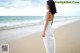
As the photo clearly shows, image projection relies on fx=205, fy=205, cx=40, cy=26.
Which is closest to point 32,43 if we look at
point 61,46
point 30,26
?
point 30,26

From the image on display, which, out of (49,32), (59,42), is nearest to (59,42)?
(59,42)

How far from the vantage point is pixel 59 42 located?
15.2 feet

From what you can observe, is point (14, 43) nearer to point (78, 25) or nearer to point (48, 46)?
point (48, 46)

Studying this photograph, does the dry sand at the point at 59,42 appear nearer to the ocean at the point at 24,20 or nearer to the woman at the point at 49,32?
the ocean at the point at 24,20

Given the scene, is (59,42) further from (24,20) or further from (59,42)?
(24,20)

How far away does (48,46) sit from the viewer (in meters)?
3.86

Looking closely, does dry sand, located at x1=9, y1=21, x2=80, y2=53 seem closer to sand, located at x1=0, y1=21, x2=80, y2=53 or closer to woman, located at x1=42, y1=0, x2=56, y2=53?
sand, located at x1=0, y1=21, x2=80, y2=53

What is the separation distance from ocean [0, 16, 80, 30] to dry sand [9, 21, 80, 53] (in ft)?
0.43

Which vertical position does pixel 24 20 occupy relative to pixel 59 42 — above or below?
above

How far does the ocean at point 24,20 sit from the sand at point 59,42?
126 millimetres

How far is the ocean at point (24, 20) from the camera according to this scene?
14.7 feet

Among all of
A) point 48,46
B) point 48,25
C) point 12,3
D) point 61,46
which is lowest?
point 61,46

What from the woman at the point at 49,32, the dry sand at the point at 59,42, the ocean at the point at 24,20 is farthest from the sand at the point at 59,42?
the woman at the point at 49,32

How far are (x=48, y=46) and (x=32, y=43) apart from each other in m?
0.77
